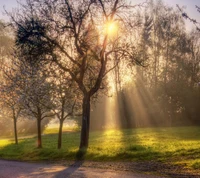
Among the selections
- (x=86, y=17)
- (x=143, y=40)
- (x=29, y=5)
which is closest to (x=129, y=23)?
(x=86, y=17)

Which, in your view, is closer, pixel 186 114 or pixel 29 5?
pixel 29 5

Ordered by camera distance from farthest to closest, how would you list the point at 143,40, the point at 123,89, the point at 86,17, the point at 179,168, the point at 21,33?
the point at 123,89
the point at 143,40
the point at 86,17
the point at 21,33
the point at 179,168

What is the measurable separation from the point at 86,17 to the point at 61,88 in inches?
258

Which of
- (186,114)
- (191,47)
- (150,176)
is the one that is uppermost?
(191,47)

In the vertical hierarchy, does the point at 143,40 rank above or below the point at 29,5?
above

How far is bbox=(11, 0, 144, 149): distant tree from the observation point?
827 inches

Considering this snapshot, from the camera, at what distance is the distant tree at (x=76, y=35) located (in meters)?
21.0

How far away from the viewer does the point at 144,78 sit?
215ft

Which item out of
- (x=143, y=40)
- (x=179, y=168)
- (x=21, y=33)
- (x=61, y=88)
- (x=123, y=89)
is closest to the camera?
(x=179, y=168)

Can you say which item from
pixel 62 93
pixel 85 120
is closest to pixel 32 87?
pixel 62 93

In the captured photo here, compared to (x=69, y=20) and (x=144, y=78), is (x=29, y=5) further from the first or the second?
(x=144, y=78)

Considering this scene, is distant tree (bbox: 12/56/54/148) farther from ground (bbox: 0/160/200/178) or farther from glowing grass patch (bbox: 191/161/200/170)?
glowing grass patch (bbox: 191/161/200/170)

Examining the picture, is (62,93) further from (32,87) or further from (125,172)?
(125,172)

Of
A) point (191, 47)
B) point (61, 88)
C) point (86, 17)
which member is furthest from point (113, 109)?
point (86, 17)
